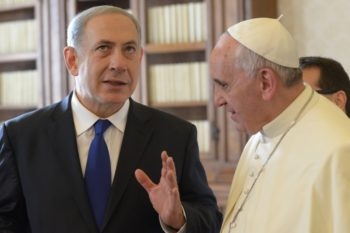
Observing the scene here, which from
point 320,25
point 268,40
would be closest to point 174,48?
point 320,25

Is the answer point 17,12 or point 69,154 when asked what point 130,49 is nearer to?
point 69,154

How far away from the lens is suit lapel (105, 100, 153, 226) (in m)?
1.59

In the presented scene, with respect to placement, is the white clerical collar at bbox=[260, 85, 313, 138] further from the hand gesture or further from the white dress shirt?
the white dress shirt

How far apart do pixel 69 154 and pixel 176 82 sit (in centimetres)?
141

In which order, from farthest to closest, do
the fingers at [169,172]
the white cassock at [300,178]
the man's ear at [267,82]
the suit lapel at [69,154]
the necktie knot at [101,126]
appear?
the necktie knot at [101,126] < the suit lapel at [69,154] < the fingers at [169,172] < the man's ear at [267,82] < the white cassock at [300,178]

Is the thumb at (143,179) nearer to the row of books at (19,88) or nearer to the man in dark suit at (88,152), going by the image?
the man in dark suit at (88,152)

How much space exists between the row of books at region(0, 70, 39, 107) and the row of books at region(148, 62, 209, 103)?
0.76m

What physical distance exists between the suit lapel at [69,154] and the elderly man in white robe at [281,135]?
406 millimetres

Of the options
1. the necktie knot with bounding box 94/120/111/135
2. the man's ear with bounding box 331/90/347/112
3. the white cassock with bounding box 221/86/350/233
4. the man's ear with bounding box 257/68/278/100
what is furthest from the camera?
the man's ear with bounding box 331/90/347/112

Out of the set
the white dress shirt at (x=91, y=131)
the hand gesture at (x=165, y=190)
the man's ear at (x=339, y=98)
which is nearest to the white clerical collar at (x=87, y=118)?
the white dress shirt at (x=91, y=131)

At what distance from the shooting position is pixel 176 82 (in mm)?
2975

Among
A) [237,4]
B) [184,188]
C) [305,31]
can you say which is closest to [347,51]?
[305,31]

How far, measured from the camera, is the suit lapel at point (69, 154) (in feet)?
5.14

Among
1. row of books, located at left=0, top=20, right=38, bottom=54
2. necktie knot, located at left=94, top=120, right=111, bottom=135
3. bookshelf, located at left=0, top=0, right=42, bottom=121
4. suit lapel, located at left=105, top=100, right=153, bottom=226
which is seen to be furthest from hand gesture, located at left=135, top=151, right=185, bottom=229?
row of books, located at left=0, top=20, right=38, bottom=54
